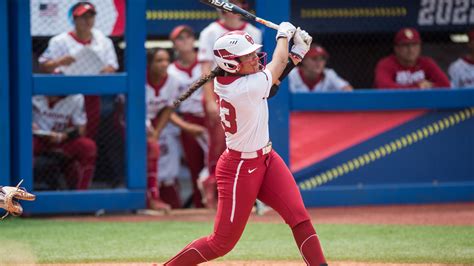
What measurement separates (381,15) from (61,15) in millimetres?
3424

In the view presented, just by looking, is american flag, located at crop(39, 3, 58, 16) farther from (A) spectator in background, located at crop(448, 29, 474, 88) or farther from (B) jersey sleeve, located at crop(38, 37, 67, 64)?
(A) spectator in background, located at crop(448, 29, 474, 88)

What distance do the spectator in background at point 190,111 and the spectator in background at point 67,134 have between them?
3.43 feet

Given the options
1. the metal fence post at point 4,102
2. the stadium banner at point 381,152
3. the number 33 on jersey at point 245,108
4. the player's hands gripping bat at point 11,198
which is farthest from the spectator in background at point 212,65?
the player's hands gripping bat at point 11,198

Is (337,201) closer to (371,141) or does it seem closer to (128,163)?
(371,141)

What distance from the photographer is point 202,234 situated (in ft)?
24.8

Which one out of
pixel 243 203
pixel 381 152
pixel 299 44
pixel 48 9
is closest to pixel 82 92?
pixel 48 9

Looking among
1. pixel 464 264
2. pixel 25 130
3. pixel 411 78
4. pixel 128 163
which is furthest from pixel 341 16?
pixel 464 264

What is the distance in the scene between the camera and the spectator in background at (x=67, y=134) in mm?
8648

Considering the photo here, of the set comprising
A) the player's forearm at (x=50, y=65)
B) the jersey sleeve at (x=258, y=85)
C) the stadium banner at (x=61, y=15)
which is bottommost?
the player's forearm at (x=50, y=65)

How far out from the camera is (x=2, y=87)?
8.42 metres

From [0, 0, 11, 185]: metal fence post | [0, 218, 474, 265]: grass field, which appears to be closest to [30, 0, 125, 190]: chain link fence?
[0, 0, 11, 185]: metal fence post

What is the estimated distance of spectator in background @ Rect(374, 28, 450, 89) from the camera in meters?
9.22

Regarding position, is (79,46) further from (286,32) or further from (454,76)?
(454,76)

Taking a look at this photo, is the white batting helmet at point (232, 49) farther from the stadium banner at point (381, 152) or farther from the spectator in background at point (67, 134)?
the stadium banner at point (381, 152)
